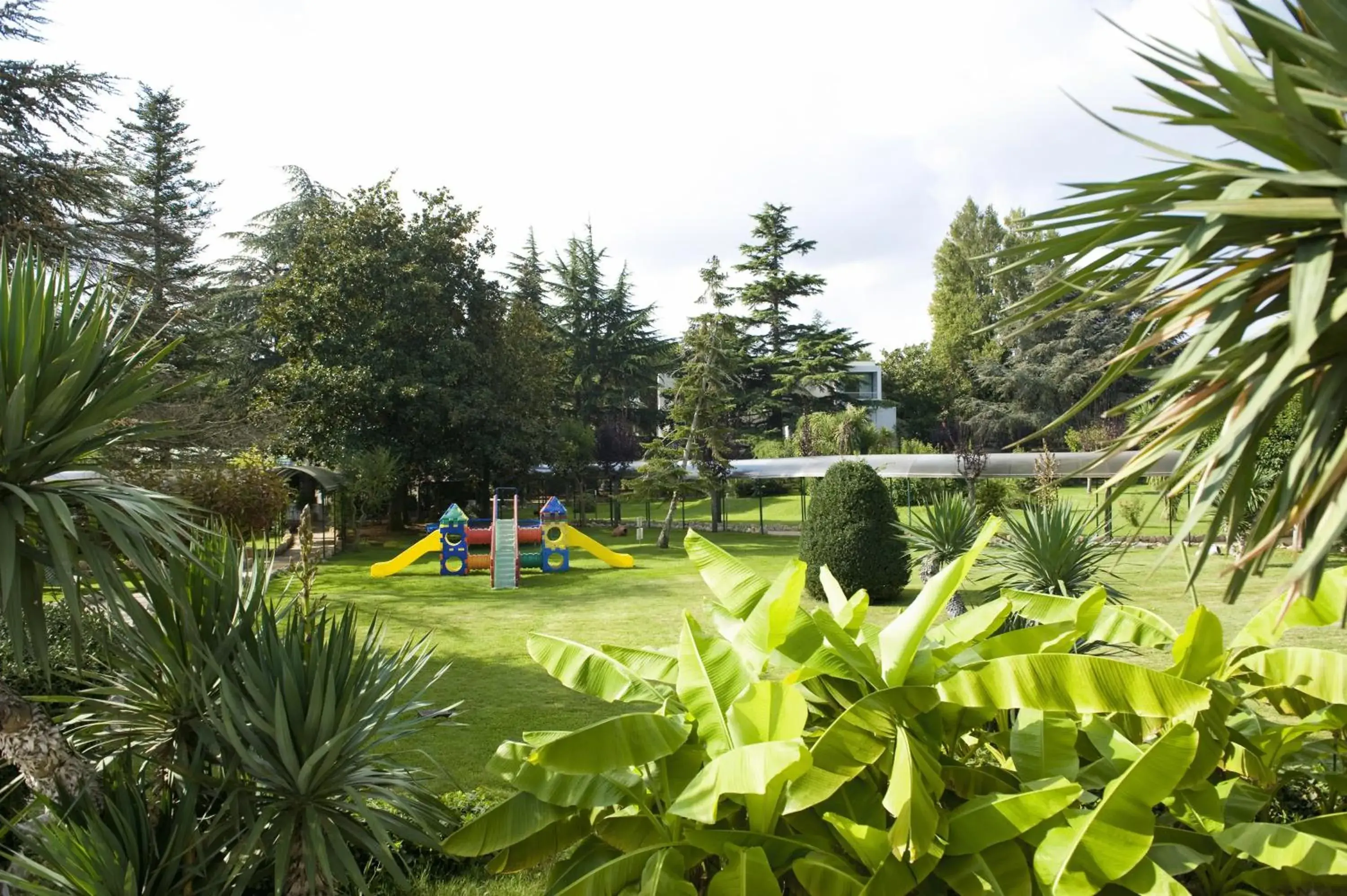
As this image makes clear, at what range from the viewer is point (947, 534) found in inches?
381

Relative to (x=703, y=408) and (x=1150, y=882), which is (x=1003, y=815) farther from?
(x=703, y=408)

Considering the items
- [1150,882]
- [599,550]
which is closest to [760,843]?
[1150,882]

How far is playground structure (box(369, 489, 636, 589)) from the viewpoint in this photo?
17688mm

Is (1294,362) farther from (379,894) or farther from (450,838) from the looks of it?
(379,894)

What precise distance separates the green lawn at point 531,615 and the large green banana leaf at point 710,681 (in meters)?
1.37

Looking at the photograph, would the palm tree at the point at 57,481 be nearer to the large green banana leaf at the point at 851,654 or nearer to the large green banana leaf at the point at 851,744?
the large green banana leaf at the point at 851,744

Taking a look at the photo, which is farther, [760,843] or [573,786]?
[573,786]

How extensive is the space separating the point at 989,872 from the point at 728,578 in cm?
215

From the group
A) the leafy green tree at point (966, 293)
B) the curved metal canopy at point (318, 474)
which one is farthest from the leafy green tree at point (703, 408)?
the leafy green tree at point (966, 293)

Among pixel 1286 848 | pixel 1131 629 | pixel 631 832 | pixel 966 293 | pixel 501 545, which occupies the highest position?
pixel 966 293

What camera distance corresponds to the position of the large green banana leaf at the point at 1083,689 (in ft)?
11.3

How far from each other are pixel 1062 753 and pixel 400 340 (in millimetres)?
24271

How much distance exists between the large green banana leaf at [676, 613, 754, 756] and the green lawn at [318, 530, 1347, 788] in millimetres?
1373

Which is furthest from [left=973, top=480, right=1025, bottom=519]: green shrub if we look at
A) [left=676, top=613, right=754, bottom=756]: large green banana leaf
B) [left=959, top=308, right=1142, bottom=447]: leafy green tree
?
[left=676, top=613, right=754, bottom=756]: large green banana leaf
